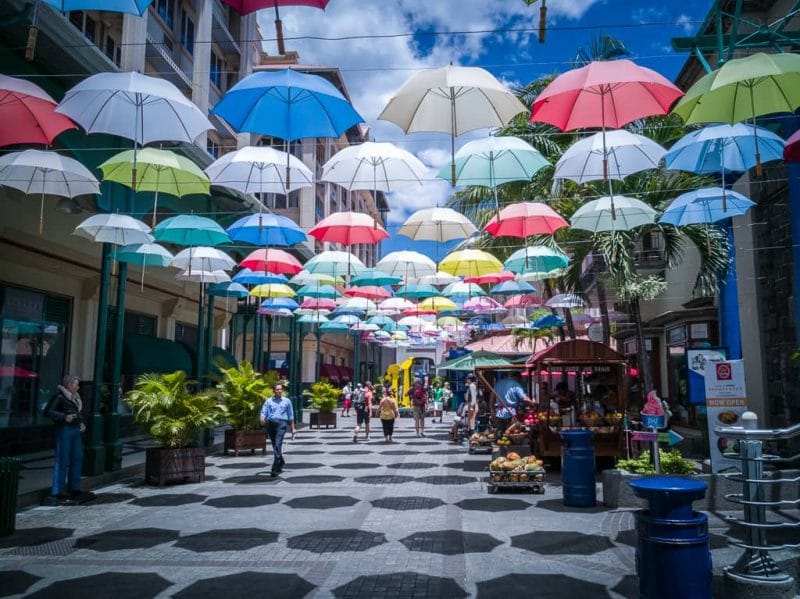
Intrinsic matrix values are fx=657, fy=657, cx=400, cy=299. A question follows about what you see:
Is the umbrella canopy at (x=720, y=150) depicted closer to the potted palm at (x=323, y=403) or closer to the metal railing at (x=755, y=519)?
the metal railing at (x=755, y=519)

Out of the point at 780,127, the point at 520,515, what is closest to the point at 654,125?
the point at 780,127

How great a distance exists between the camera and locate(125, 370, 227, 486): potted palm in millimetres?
13047

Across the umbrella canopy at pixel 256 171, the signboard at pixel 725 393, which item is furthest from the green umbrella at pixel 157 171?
the signboard at pixel 725 393

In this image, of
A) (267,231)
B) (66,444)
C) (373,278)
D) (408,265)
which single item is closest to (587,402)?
(408,265)

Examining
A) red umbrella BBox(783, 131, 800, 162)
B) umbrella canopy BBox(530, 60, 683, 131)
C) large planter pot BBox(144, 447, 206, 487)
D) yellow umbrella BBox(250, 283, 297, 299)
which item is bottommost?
large planter pot BBox(144, 447, 206, 487)

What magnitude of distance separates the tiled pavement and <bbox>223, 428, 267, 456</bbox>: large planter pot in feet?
16.1

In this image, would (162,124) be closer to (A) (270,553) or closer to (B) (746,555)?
(A) (270,553)

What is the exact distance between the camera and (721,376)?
11242 millimetres

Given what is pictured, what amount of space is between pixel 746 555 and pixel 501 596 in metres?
2.23

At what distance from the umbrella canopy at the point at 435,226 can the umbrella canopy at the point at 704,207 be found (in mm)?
5145

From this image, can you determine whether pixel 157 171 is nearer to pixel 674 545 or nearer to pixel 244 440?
pixel 244 440

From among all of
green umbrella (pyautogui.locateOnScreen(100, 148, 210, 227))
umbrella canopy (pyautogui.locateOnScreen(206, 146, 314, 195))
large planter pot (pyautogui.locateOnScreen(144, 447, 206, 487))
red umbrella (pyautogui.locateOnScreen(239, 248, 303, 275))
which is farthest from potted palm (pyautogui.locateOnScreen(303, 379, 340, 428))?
green umbrella (pyautogui.locateOnScreen(100, 148, 210, 227))

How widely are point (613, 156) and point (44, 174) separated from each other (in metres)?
→ 10.00

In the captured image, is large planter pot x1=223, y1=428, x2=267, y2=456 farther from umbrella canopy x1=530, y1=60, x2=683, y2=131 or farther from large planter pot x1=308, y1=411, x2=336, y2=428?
umbrella canopy x1=530, y1=60, x2=683, y2=131
